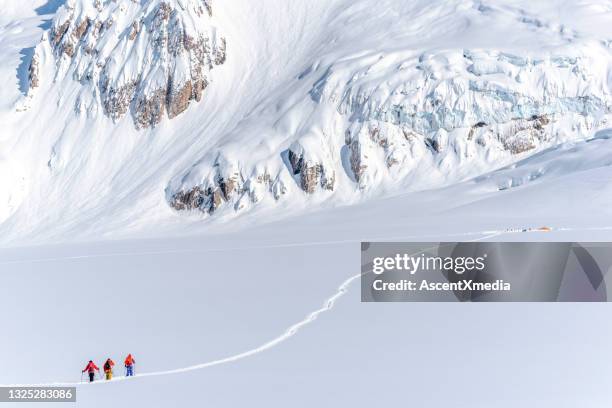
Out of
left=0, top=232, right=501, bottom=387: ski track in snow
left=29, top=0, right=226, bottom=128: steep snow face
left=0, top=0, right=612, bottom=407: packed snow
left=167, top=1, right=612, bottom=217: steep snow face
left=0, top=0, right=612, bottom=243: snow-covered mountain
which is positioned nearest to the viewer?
left=0, top=232, right=501, bottom=387: ski track in snow

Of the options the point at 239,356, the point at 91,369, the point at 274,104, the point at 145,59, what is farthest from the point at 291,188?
the point at 91,369

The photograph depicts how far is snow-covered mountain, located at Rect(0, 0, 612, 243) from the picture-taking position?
8938 centimetres

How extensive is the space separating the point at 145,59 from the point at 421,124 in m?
45.6

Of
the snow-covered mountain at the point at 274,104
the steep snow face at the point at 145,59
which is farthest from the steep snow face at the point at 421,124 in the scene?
the steep snow face at the point at 145,59

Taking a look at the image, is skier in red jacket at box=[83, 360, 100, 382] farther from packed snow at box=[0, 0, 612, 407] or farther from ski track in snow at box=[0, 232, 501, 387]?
packed snow at box=[0, 0, 612, 407]

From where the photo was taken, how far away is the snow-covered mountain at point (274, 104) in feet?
293

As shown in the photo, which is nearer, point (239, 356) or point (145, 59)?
point (239, 356)

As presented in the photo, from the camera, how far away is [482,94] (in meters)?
89.4

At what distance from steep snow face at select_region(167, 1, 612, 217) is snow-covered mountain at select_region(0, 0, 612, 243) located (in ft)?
0.58

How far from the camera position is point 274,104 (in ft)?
328

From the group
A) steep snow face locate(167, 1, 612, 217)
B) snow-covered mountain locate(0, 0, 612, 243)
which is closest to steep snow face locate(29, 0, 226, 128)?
snow-covered mountain locate(0, 0, 612, 243)

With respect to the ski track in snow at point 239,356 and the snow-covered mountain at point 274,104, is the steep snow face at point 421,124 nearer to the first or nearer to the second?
the snow-covered mountain at point 274,104

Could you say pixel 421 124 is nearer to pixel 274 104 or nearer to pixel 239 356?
pixel 274 104

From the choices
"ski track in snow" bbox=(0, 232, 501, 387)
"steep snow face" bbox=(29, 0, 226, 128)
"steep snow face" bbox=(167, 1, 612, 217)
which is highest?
"steep snow face" bbox=(29, 0, 226, 128)
